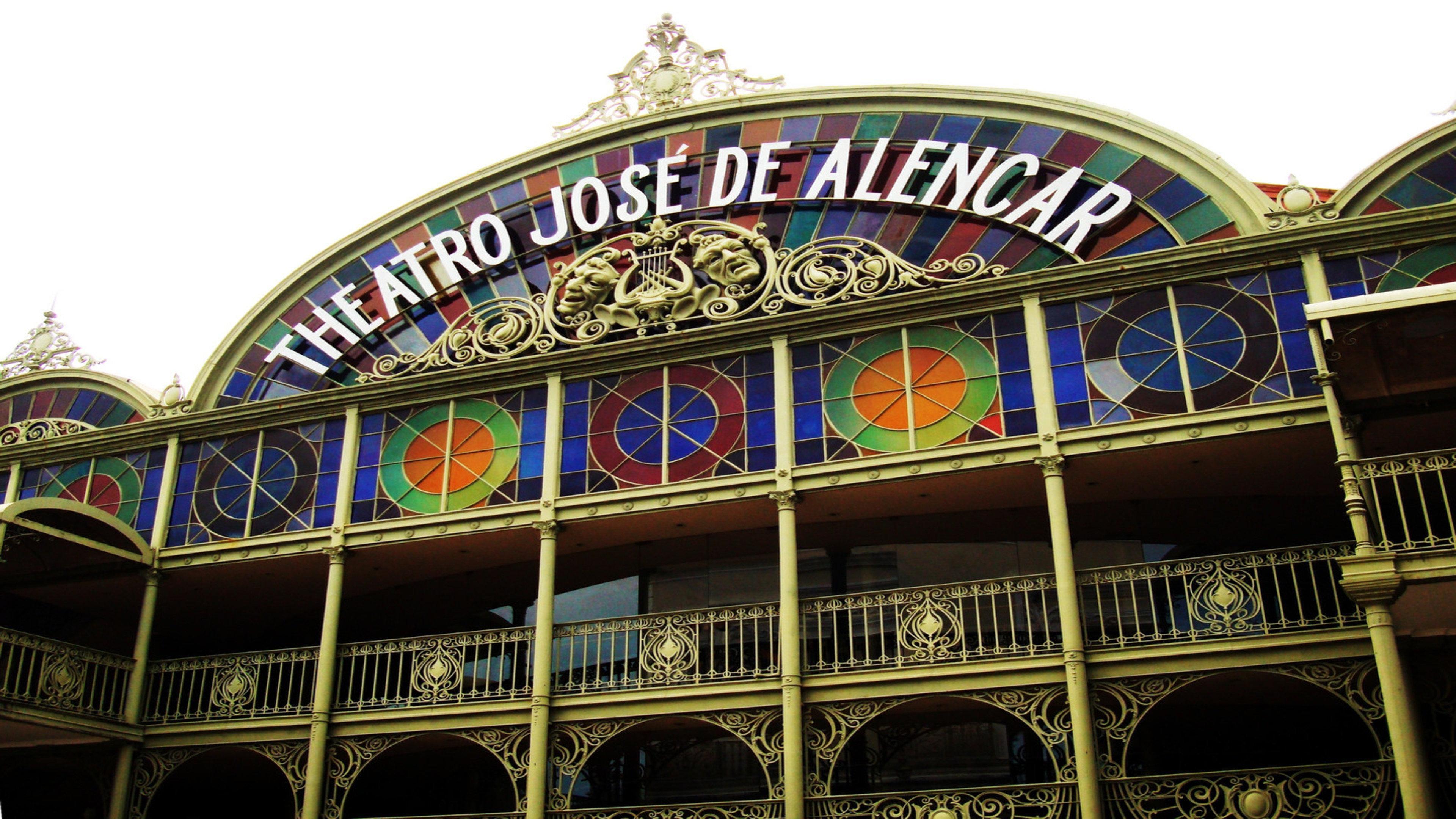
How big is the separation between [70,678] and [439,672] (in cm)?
539

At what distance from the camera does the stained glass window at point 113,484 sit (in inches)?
843

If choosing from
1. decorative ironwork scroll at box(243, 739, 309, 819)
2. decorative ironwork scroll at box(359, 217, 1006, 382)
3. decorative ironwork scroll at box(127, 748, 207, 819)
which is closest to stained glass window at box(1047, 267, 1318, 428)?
decorative ironwork scroll at box(359, 217, 1006, 382)

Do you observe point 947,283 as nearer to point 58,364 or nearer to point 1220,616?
point 1220,616

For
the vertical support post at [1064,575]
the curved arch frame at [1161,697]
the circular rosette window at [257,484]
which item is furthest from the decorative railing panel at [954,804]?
the circular rosette window at [257,484]

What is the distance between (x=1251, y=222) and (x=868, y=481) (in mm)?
6016

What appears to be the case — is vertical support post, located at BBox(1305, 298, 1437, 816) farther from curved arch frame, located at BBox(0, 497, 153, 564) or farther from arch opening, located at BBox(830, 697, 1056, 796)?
curved arch frame, located at BBox(0, 497, 153, 564)

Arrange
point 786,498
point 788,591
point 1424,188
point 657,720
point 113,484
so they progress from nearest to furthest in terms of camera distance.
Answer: point 788,591, point 1424,188, point 657,720, point 786,498, point 113,484

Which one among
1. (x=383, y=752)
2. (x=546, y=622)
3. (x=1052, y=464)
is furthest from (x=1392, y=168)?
(x=383, y=752)

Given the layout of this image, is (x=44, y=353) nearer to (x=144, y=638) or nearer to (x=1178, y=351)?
(x=144, y=638)

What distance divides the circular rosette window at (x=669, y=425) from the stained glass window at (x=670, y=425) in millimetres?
10

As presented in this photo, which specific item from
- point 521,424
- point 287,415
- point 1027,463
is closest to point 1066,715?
point 1027,463

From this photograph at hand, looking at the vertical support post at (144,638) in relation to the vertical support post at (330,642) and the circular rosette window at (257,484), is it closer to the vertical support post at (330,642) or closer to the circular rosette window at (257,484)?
the circular rosette window at (257,484)

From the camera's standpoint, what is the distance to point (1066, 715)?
15484 millimetres

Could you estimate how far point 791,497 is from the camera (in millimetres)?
17453
